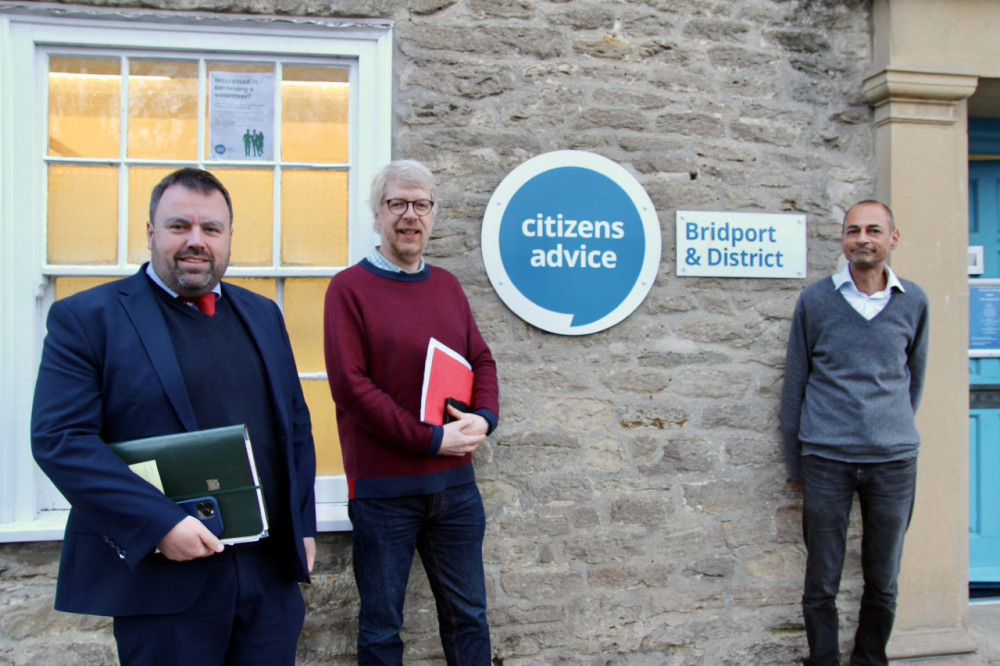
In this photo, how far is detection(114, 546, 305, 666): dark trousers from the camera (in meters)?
1.98

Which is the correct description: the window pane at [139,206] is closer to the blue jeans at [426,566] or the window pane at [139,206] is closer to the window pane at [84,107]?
the window pane at [84,107]

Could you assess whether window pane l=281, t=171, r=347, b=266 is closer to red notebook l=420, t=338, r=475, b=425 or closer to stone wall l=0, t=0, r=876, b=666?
stone wall l=0, t=0, r=876, b=666

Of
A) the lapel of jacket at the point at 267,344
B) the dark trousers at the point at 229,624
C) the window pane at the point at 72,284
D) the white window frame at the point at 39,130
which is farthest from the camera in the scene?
the window pane at the point at 72,284

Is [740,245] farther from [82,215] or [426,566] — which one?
[82,215]

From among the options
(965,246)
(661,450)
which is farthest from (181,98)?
(965,246)

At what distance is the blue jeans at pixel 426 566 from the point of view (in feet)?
8.85

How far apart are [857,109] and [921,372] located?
4.35 feet

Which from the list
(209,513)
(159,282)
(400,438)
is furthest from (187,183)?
(400,438)

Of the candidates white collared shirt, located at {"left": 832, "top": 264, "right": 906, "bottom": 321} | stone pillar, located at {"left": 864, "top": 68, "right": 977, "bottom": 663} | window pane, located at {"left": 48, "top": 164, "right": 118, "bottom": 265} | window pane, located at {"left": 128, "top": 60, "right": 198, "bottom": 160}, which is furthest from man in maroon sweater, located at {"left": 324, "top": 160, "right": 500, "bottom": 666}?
stone pillar, located at {"left": 864, "top": 68, "right": 977, "bottom": 663}

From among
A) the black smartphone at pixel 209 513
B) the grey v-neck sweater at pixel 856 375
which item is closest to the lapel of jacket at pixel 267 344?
the black smartphone at pixel 209 513

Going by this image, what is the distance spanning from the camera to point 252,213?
334cm

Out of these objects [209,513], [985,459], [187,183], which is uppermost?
[187,183]

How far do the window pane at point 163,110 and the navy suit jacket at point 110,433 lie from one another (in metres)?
1.44

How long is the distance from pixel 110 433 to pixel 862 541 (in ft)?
10.3
